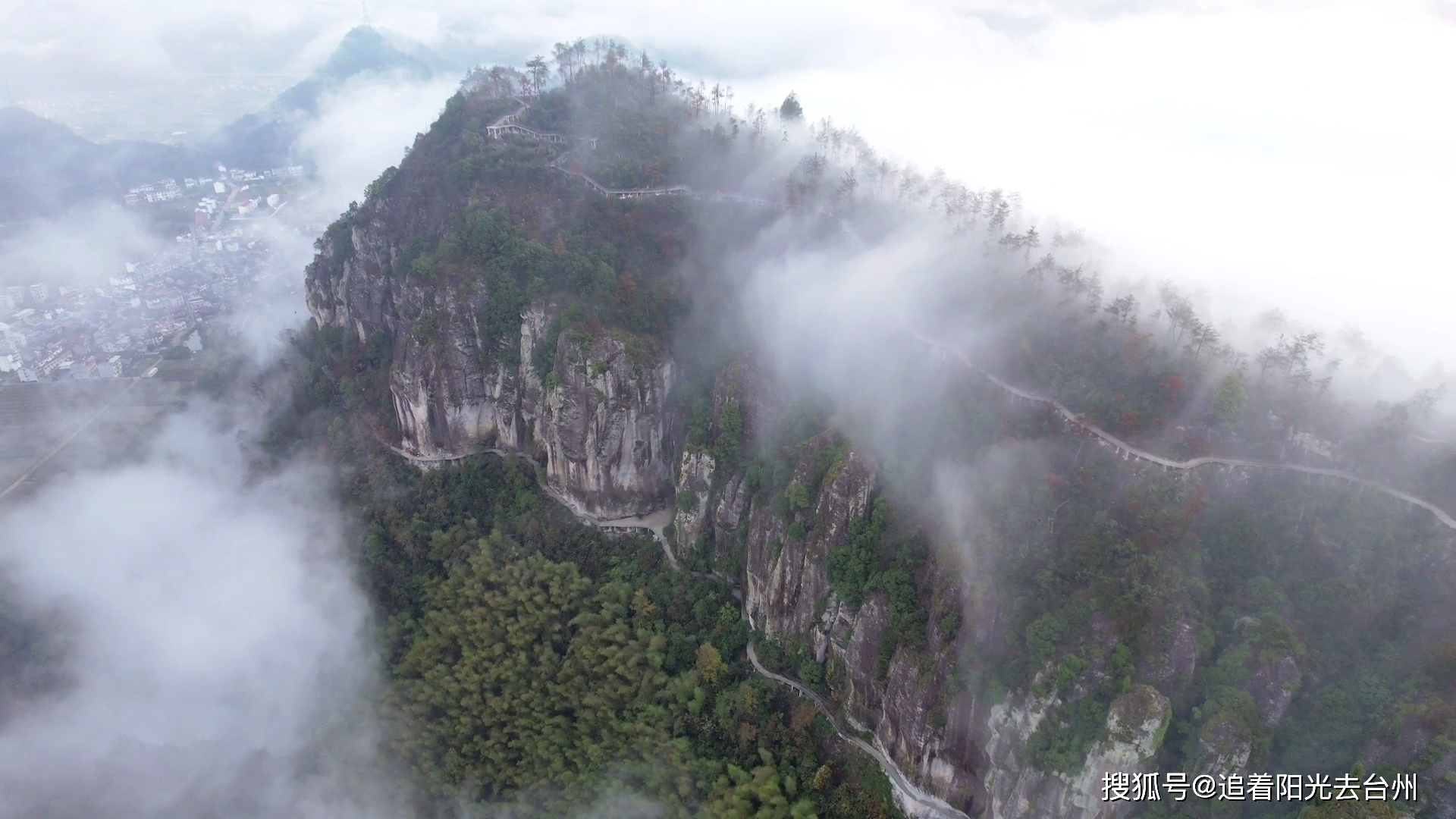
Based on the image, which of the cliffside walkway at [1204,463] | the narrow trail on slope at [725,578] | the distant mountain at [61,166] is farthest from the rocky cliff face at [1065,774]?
the distant mountain at [61,166]

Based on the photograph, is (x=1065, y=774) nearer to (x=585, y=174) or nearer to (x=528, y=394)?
(x=528, y=394)

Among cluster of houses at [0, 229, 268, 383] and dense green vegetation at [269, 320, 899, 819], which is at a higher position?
dense green vegetation at [269, 320, 899, 819]

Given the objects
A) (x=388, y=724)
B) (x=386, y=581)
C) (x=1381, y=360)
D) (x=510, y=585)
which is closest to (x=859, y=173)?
(x=1381, y=360)

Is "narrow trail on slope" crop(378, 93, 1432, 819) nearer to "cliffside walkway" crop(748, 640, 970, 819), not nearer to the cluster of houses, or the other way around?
"cliffside walkway" crop(748, 640, 970, 819)

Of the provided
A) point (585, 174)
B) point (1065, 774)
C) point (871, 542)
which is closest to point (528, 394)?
point (585, 174)

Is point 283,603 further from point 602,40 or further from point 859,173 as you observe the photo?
point 602,40

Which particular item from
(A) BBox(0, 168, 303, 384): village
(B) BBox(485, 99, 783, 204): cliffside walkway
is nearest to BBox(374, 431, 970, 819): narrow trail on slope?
(B) BBox(485, 99, 783, 204): cliffside walkway

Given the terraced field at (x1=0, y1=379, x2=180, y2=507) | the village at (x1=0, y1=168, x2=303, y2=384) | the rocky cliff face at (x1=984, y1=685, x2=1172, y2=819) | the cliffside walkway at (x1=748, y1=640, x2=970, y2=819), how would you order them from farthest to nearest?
the village at (x1=0, y1=168, x2=303, y2=384)
the terraced field at (x1=0, y1=379, x2=180, y2=507)
the cliffside walkway at (x1=748, y1=640, x2=970, y2=819)
the rocky cliff face at (x1=984, y1=685, x2=1172, y2=819)
